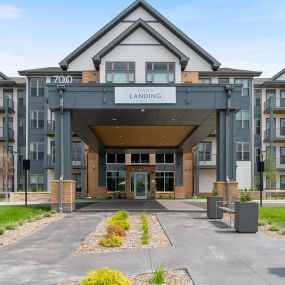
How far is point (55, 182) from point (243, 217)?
1183 centimetres

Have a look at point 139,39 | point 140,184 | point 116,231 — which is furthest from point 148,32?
point 116,231

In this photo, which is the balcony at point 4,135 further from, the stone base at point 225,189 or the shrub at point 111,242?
the shrub at point 111,242

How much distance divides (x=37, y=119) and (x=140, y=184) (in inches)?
526

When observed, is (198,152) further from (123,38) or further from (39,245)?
(39,245)

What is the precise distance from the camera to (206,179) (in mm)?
55500

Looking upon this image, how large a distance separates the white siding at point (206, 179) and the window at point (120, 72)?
1824 cm

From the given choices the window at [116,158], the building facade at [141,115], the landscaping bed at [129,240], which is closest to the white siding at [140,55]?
the building facade at [141,115]

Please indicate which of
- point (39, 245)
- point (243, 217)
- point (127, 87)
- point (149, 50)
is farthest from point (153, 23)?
point (39, 245)

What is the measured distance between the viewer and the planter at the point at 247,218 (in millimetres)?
16109

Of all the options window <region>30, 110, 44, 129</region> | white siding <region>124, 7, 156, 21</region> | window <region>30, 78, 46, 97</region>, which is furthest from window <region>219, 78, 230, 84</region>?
window <region>30, 110, 44, 129</region>

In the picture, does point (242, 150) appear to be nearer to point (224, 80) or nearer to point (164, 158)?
point (224, 80)

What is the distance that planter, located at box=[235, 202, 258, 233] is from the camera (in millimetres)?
16109

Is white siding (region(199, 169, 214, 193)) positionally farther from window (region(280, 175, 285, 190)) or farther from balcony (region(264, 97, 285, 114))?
balcony (region(264, 97, 285, 114))

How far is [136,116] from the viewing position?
94.1ft
